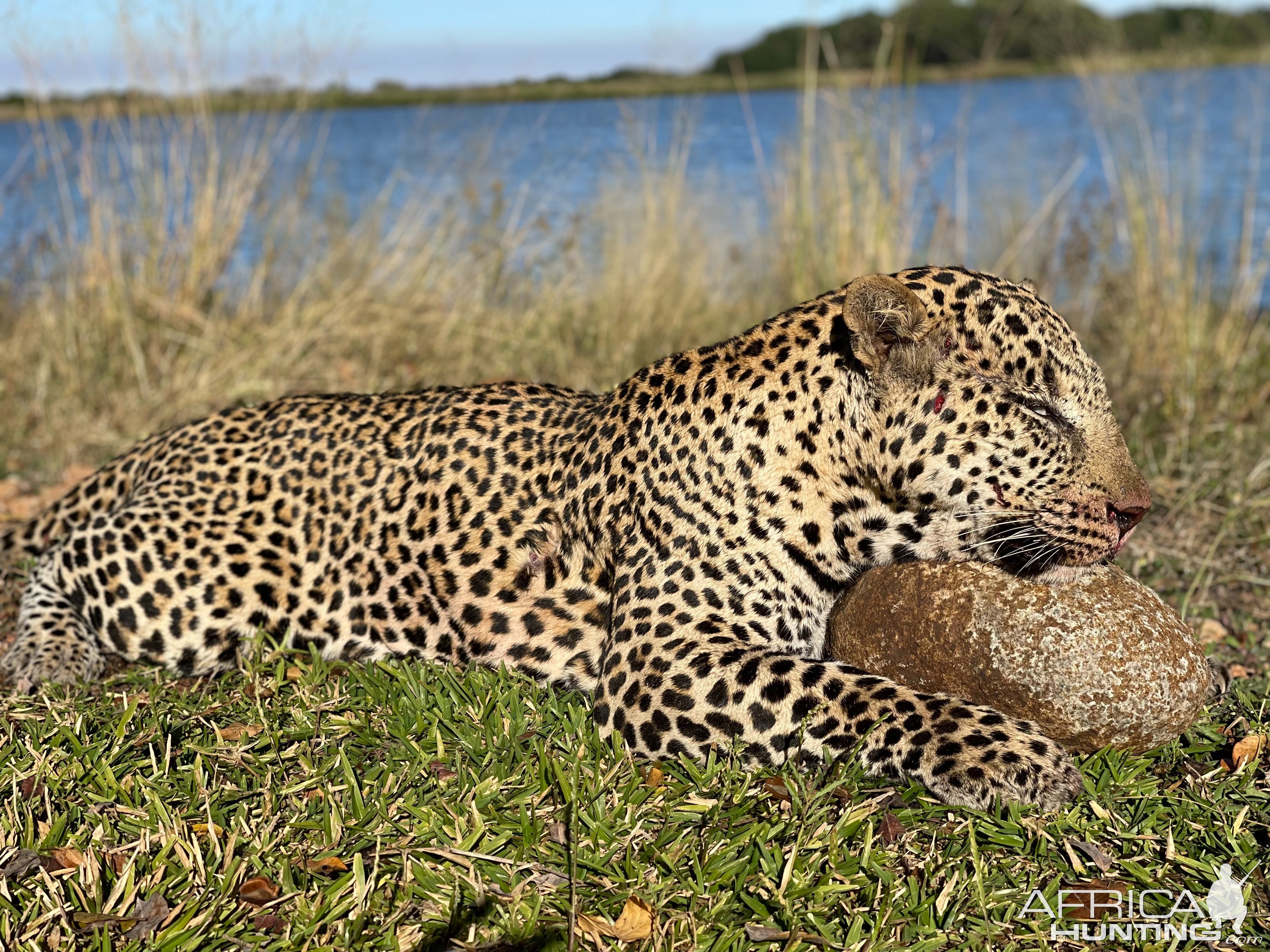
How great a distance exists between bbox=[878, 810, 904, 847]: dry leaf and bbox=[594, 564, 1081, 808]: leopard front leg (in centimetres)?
15

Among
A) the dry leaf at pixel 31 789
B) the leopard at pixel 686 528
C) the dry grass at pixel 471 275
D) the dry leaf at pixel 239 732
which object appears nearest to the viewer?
the dry leaf at pixel 31 789

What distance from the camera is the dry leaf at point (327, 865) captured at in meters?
3.85

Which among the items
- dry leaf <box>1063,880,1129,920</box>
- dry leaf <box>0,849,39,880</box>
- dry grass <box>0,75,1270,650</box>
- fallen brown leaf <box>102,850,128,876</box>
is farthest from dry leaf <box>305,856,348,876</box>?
dry grass <box>0,75,1270,650</box>

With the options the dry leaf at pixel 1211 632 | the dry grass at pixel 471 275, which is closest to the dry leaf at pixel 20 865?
the dry leaf at pixel 1211 632

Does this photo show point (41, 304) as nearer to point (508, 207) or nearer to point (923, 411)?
point (508, 207)

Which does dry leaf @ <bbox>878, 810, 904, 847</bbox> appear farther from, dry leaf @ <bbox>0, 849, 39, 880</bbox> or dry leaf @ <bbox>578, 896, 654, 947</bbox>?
dry leaf @ <bbox>0, 849, 39, 880</bbox>

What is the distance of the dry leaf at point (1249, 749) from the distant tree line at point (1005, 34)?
6.64m

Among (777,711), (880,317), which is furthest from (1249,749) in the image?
(880,317)

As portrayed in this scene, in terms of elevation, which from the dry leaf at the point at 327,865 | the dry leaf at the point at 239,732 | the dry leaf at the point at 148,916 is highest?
the dry leaf at the point at 148,916

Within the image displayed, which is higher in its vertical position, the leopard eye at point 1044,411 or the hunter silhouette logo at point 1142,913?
the leopard eye at point 1044,411

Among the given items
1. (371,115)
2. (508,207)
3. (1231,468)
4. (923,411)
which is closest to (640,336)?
(508,207)

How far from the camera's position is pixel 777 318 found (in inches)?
194

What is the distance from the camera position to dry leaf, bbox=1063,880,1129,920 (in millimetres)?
3750

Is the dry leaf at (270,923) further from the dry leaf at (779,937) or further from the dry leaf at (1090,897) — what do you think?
the dry leaf at (1090,897)
